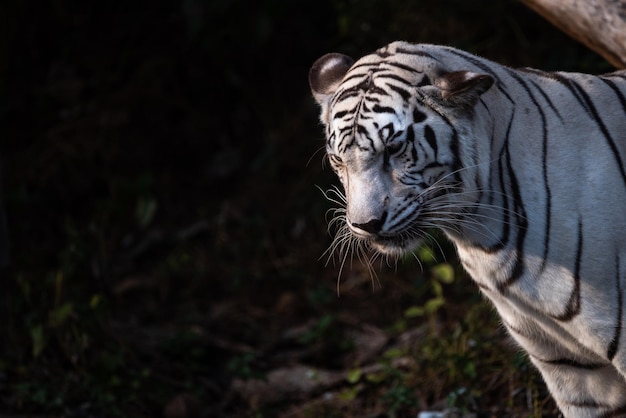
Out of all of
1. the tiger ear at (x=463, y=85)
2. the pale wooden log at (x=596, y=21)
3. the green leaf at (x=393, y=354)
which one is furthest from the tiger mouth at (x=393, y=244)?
the green leaf at (x=393, y=354)

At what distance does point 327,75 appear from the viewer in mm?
3088

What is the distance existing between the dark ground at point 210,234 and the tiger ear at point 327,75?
1497 mm

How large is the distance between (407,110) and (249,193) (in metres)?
4.14

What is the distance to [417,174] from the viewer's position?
2.73 m

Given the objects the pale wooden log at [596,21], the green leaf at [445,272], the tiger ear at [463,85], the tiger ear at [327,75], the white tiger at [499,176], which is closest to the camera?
the tiger ear at [463,85]

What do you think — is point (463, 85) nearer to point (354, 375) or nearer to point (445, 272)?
point (354, 375)

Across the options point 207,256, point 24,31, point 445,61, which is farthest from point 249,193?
point 445,61

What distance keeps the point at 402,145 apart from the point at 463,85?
0.24 metres

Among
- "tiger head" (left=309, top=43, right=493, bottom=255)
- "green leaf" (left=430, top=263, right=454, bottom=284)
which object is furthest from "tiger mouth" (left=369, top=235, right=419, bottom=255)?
"green leaf" (left=430, top=263, right=454, bottom=284)

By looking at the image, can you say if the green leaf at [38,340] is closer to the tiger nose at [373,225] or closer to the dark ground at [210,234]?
the dark ground at [210,234]

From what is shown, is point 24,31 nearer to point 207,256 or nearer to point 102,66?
point 102,66

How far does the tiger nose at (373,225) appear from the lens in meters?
2.69

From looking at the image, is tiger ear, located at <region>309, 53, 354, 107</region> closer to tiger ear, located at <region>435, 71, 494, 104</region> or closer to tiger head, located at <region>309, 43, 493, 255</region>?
tiger head, located at <region>309, 43, 493, 255</region>

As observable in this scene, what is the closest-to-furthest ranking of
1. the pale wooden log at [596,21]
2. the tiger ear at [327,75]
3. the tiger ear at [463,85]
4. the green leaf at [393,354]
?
the tiger ear at [463,85]
the tiger ear at [327,75]
the pale wooden log at [596,21]
the green leaf at [393,354]
